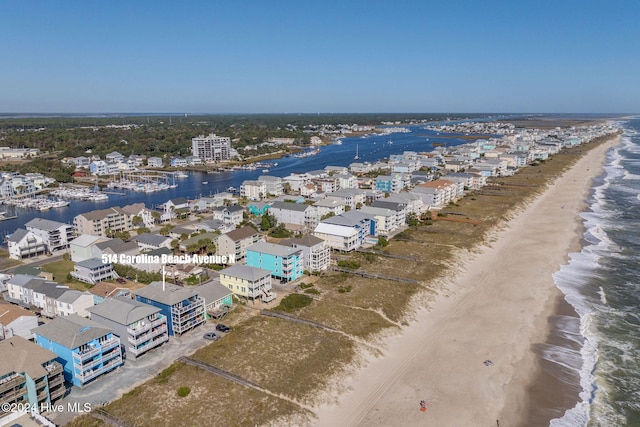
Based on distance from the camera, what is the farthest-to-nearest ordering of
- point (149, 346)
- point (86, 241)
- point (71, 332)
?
point (86, 241) → point (149, 346) → point (71, 332)

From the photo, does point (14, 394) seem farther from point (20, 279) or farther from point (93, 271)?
point (93, 271)

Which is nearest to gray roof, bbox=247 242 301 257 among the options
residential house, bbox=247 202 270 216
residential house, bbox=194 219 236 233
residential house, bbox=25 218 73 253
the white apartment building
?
residential house, bbox=194 219 236 233

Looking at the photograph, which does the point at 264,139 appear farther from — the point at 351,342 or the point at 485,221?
the point at 351,342

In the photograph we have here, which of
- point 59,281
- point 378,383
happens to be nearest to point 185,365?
point 378,383

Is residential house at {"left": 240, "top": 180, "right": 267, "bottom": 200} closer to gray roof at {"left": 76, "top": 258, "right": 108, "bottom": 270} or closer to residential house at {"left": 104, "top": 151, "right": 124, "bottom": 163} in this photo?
gray roof at {"left": 76, "top": 258, "right": 108, "bottom": 270}

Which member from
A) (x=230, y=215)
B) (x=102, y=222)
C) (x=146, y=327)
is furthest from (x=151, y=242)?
(x=146, y=327)

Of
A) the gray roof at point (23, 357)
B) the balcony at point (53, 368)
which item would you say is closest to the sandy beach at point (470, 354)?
the balcony at point (53, 368)
